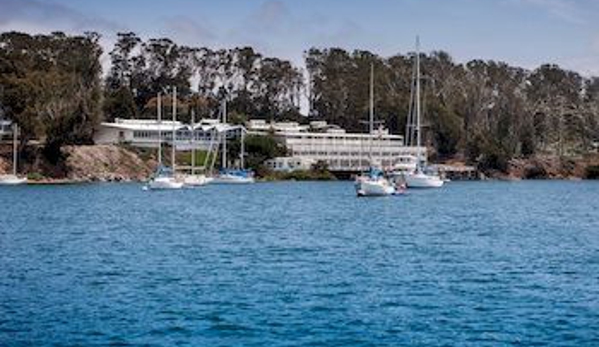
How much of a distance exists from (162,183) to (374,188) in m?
35.1

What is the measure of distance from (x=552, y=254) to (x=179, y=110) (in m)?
144

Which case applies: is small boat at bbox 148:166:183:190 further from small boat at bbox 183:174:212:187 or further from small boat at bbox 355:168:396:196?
small boat at bbox 355:168:396:196

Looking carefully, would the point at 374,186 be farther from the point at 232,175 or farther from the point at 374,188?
the point at 232,175

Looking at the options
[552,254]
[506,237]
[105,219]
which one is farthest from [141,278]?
[105,219]

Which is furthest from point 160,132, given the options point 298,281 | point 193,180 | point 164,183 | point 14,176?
point 298,281

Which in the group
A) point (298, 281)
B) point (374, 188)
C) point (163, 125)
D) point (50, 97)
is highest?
point (50, 97)

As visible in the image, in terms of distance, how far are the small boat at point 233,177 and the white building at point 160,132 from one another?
33.1 feet

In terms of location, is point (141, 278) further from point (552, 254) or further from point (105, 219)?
point (105, 219)

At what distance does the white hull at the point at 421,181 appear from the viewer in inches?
4914

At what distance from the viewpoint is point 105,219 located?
71562 mm

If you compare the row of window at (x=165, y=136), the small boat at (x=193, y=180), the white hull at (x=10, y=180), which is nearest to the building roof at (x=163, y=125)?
the row of window at (x=165, y=136)

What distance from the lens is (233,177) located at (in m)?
152

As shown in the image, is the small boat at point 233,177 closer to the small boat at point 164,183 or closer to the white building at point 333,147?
the white building at point 333,147

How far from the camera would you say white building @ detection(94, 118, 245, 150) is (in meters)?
165
